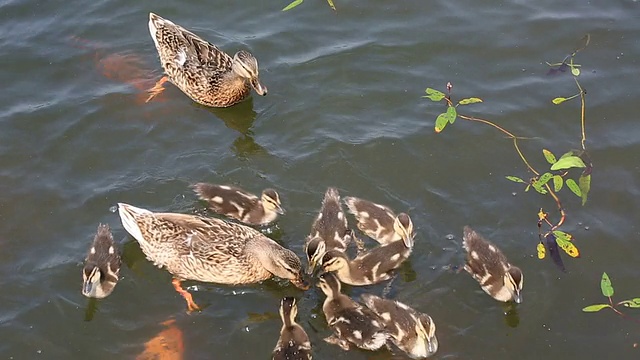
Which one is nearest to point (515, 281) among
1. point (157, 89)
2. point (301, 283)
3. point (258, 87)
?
point (301, 283)

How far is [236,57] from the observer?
736cm

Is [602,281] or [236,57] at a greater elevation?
[236,57]

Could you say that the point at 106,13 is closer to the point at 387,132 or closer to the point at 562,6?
the point at 387,132

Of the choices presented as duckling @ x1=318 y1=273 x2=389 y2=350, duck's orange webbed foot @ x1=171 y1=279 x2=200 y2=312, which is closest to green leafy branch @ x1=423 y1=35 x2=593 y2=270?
duckling @ x1=318 y1=273 x2=389 y2=350

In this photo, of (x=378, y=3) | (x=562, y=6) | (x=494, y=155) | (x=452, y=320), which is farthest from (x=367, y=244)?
(x=562, y=6)

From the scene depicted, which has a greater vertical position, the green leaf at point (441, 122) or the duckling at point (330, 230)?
the green leaf at point (441, 122)

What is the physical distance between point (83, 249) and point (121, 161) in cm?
106

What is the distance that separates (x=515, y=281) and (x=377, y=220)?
119cm

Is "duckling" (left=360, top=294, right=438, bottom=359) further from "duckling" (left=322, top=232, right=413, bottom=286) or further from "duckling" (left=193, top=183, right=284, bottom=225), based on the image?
"duckling" (left=193, top=183, right=284, bottom=225)

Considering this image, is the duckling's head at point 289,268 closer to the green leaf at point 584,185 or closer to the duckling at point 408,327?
the duckling at point 408,327

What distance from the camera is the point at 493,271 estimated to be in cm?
549

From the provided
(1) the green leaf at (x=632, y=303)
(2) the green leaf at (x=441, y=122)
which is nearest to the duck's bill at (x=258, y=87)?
(2) the green leaf at (x=441, y=122)

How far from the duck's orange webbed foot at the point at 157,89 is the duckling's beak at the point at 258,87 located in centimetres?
108

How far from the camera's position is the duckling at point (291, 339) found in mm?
4988
